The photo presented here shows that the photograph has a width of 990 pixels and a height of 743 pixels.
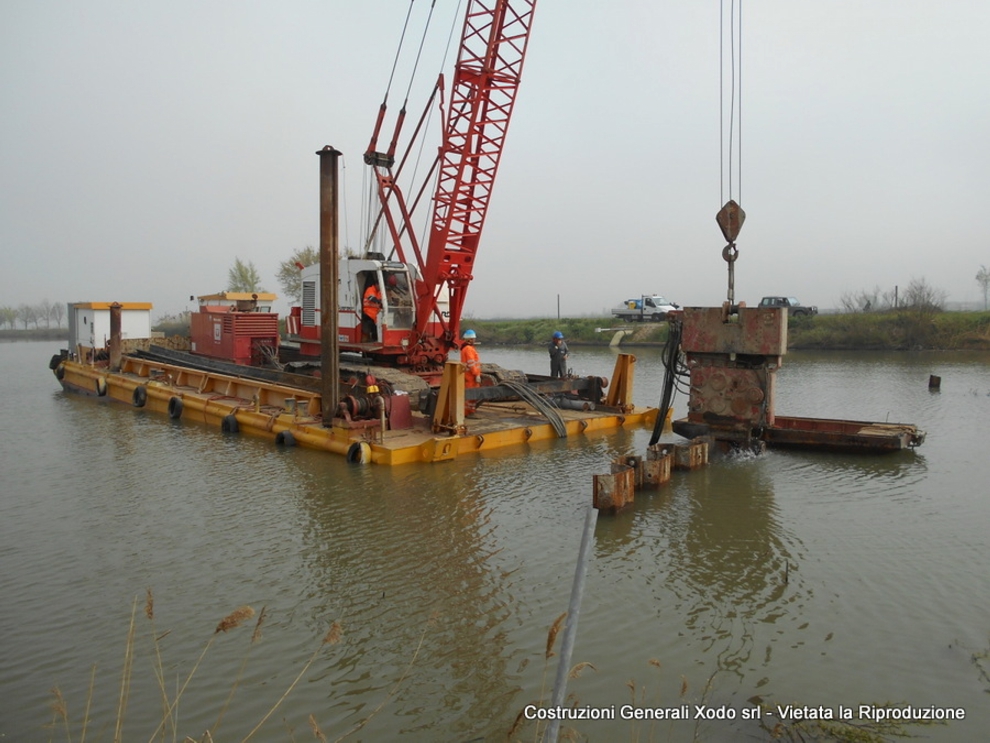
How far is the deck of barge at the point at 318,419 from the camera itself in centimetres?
1028

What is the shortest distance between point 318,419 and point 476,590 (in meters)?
6.42

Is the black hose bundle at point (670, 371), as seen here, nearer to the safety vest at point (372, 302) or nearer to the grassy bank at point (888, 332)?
the safety vest at point (372, 302)

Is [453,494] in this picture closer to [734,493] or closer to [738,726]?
[734,493]

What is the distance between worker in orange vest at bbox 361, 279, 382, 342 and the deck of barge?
6.48 feet

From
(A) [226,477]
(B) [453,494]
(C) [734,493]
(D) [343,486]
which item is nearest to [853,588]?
(C) [734,493]

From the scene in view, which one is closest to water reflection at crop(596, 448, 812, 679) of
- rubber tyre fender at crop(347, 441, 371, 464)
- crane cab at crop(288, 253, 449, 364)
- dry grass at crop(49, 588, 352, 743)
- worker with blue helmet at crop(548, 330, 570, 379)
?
dry grass at crop(49, 588, 352, 743)

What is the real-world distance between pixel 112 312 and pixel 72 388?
3.22 m

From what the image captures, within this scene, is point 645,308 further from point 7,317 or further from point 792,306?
point 7,317

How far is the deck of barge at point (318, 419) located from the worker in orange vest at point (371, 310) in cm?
197

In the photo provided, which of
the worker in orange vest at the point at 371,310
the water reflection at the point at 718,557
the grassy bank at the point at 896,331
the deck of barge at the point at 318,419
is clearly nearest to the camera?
the water reflection at the point at 718,557

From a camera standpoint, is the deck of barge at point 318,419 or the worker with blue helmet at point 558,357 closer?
the deck of barge at point 318,419

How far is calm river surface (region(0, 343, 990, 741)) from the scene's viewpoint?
14.0 feet

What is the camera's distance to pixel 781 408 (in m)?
16.2

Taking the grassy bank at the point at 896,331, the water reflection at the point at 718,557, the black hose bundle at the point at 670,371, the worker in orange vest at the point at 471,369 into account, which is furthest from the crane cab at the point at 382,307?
the grassy bank at the point at 896,331
